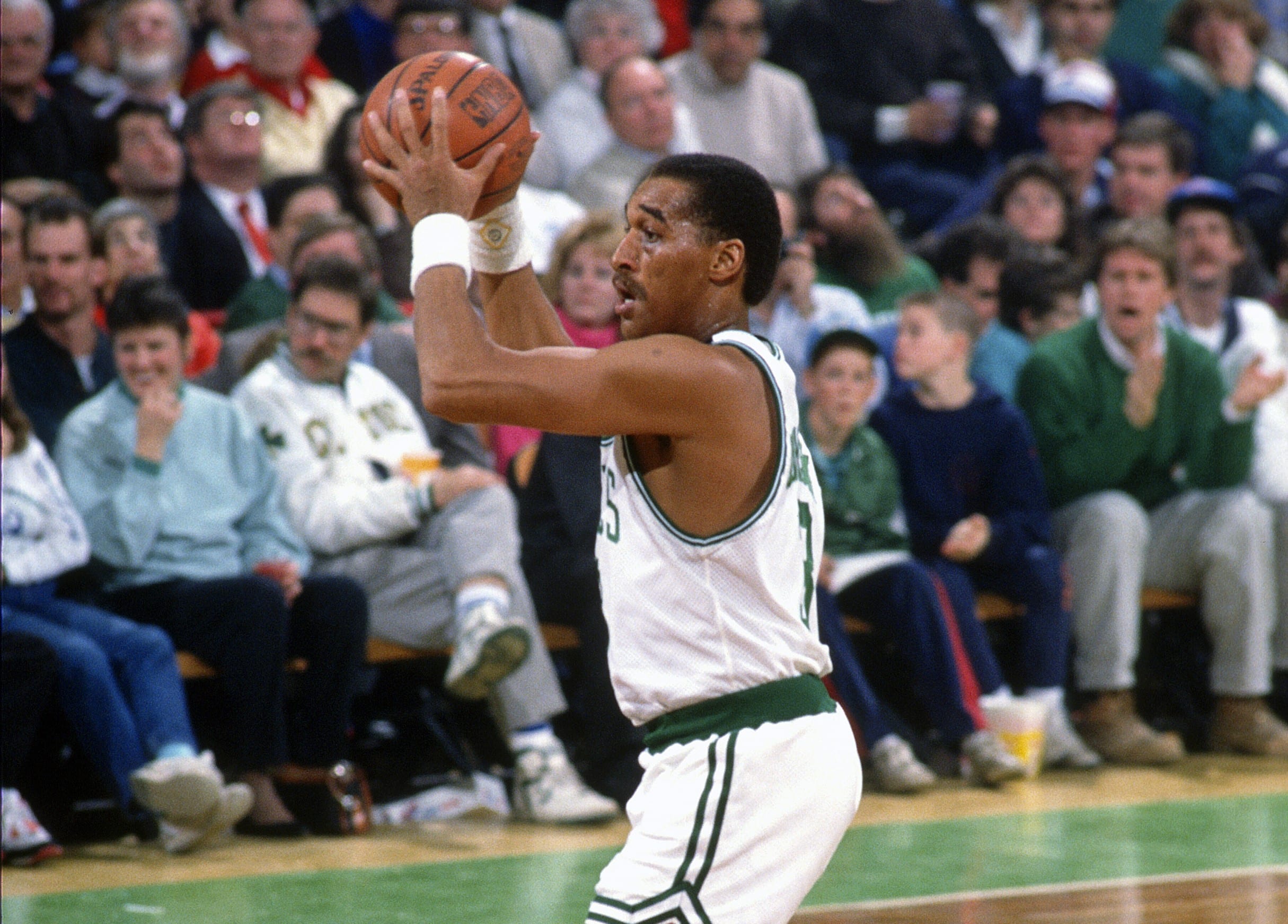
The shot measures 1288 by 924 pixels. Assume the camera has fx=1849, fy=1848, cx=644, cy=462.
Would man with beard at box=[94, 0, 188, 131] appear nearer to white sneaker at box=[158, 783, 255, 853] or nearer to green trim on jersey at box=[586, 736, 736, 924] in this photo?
white sneaker at box=[158, 783, 255, 853]

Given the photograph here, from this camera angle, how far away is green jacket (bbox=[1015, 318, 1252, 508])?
7.30 metres

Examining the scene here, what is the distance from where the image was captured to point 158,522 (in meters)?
5.79

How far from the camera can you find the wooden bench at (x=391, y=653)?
5754 millimetres

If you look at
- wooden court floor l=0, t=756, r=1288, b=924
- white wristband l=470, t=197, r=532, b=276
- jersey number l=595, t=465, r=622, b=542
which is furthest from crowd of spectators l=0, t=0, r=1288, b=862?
jersey number l=595, t=465, r=622, b=542

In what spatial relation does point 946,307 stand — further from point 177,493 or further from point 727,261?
point 727,261

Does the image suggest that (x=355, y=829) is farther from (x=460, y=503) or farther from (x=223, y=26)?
(x=223, y=26)

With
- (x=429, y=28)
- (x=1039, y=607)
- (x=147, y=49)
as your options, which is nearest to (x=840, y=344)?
(x=1039, y=607)

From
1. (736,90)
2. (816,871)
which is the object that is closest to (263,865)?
(816,871)

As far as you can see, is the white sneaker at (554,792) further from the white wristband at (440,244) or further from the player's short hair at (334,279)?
the white wristband at (440,244)

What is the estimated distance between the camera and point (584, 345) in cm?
697

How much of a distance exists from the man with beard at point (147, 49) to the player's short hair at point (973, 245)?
3287mm

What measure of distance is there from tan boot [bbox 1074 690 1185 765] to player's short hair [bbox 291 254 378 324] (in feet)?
10.4

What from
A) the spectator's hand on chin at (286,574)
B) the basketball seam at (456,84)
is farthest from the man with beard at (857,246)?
the basketball seam at (456,84)

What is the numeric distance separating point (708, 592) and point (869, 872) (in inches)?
105
